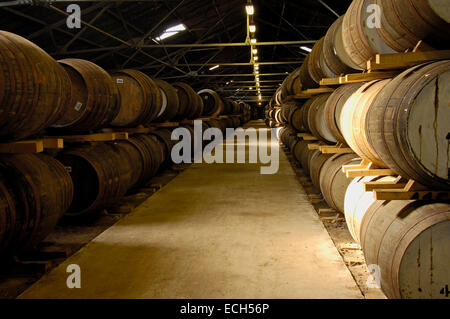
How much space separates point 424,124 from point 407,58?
767 millimetres

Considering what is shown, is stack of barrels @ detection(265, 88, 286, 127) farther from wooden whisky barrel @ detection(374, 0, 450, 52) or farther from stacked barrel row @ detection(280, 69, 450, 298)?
stacked barrel row @ detection(280, 69, 450, 298)

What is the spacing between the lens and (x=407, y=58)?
278 centimetres

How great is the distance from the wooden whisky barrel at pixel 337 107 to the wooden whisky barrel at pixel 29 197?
3.09 m

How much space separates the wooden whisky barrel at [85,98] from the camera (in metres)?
4.66

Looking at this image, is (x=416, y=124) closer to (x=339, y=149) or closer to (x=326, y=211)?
(x=339, y=149)

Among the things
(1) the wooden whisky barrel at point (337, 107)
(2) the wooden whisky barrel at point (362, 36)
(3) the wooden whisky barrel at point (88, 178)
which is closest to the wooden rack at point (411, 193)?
(2) the wooden whisky barrel at point (362, 36)

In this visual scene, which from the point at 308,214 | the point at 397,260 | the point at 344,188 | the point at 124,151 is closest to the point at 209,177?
the point at 124,151

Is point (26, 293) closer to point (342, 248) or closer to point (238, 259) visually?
Result: point (238, 259)

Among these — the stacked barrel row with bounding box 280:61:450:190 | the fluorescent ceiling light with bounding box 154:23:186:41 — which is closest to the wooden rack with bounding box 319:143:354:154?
the stacked barrel row with bounding box 280:61:450:190

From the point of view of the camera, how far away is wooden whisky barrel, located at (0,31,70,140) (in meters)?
2.97

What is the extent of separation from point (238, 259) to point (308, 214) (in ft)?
6.14

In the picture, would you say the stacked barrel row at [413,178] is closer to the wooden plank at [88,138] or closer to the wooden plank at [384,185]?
the wooden plank at [384,185]

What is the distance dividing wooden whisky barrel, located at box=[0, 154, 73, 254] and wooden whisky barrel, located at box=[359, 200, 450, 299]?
2.70 m

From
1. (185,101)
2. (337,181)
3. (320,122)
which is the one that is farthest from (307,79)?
(185,101)
